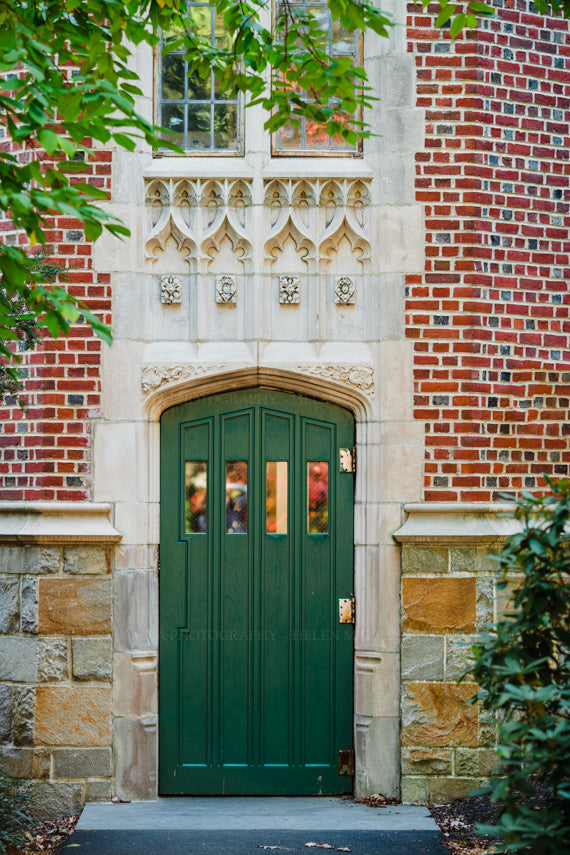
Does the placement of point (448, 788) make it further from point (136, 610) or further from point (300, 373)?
point (300, 373)

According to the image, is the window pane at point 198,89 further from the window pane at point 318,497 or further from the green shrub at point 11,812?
the green shrub at point 11,812

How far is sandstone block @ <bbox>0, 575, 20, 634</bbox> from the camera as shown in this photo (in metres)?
5.96

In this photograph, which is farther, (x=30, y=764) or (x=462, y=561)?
(x=462, y=561)

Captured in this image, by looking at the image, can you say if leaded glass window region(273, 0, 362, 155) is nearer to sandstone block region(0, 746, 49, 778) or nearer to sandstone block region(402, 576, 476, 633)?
→ sandstone block region(402, 576, 476, 633)

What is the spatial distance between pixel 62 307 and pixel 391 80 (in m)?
3.37

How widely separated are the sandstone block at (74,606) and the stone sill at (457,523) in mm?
1819

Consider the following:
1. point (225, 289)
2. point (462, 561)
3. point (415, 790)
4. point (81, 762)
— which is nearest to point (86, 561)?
point (81, 762)

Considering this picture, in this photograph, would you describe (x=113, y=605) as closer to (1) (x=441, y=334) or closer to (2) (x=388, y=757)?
(2) (x=388, y=757)

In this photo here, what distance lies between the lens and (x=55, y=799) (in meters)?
5.84

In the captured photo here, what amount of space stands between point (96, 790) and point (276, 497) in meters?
2.07

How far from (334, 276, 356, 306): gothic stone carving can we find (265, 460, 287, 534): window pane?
109cm

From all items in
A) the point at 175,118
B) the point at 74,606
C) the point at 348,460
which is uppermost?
the point at 175,118

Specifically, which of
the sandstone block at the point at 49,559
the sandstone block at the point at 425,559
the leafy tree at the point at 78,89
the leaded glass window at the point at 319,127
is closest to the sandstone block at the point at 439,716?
the sandstone block at the point at 425,559

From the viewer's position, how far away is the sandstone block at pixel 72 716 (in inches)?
230
